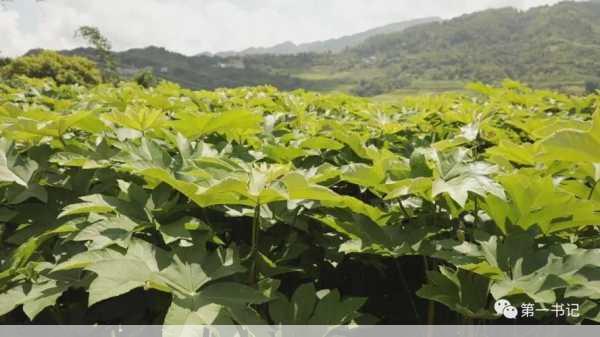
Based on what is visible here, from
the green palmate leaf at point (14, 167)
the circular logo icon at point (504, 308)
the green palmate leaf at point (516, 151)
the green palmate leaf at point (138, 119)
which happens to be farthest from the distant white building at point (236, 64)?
the circular logo icon at point (504, 308)

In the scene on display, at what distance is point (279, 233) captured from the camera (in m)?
1.66

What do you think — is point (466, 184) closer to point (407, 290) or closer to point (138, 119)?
point (407, 290)

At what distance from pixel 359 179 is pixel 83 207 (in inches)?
34.1

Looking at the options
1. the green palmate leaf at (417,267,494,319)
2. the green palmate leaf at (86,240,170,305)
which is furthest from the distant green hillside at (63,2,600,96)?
the green palmate leaf at (86,240,170,305)

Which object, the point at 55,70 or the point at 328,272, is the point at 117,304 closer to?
the point at 328,272

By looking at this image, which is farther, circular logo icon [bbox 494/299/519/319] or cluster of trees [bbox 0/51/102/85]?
cluster of trees [bbox 0/51/102/85]

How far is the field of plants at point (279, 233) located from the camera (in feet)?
4.07

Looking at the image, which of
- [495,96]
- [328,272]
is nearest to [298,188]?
[328,272]

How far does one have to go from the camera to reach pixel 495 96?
166 inches

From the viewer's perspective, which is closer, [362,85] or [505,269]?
[505,269]

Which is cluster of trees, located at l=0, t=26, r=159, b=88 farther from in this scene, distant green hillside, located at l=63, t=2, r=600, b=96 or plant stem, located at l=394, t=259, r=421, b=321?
distant green hillside, located at l=63, t=2, r=600, b=96

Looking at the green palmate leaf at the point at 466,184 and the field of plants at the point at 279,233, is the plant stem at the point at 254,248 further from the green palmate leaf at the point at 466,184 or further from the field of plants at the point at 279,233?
the green palmate leaf at the point at 466,184

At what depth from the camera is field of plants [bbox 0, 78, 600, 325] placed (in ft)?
4.07

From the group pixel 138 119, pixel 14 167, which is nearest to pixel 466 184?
pixel 138 119
